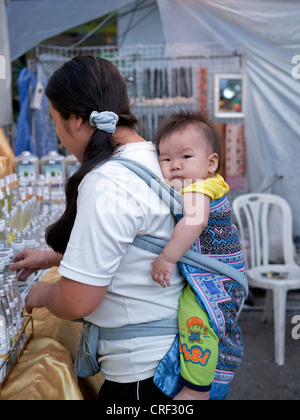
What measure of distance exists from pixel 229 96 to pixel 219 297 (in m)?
3.94

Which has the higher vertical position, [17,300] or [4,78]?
[4,78]

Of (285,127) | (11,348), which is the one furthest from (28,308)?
(285,127)

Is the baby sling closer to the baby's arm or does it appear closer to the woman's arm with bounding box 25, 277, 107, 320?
the baby's arm

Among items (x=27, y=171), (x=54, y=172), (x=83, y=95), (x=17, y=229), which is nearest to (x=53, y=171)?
(x=54, y=172)

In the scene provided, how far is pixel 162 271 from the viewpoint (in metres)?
1.26

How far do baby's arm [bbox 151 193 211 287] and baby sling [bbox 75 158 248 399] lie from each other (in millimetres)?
34

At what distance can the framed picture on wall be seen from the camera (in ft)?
16.0

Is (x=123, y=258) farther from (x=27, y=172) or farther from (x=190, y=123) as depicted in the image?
(x=27, y=172)

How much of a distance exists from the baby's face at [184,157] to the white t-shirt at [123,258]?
4 centimetres

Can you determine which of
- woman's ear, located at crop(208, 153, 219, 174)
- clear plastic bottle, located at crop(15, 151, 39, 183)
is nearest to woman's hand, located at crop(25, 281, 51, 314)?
woman's ear, located at crop(208, 153, 219, 174)

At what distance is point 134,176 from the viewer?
1238 mm
